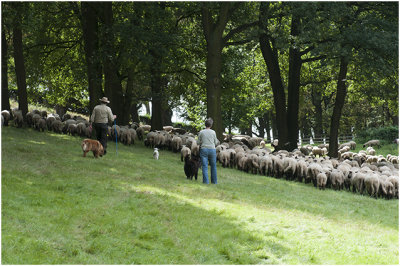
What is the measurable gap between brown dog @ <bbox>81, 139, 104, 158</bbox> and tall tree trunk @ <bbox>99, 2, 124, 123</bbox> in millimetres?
7502

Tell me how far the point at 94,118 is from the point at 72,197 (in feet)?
21.8

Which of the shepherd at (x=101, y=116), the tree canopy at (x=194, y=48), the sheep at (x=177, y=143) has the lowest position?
the sheep at (x=177, y=143)

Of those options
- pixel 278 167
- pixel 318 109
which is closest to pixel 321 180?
pixel 278 167

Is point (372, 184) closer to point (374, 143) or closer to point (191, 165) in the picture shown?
point (191, 165)

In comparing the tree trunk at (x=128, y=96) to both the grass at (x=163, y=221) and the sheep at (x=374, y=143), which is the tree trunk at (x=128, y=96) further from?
the sheep at (x=374, y=143)

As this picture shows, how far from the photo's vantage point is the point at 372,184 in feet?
56.0

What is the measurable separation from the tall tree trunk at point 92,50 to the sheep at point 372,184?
1220 cm

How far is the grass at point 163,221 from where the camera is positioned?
7.64 meters

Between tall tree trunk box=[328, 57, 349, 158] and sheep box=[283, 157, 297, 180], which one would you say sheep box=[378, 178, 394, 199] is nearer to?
sheep box=[283, 157, 297, 180]

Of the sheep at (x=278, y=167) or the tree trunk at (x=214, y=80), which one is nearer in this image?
the sheep at (x=278, y=167)

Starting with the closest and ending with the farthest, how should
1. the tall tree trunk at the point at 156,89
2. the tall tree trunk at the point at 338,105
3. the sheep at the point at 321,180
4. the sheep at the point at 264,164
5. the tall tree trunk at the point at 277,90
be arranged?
the sheep at the point at 321,180
the sheep at the point at 264,164
the tall tree trunk at the point at 338,105
the tall tree trunk at the point at 156,89
the tall tree trunk at the point at 277,90

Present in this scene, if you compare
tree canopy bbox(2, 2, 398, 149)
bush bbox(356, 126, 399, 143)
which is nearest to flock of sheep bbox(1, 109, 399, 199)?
tree canopy bbox(2, 2, 398, 149)

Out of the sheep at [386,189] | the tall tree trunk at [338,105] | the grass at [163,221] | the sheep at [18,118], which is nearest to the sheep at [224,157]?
the grass at [163,221]

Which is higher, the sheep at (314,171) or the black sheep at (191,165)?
the black sheep at (191,165)
